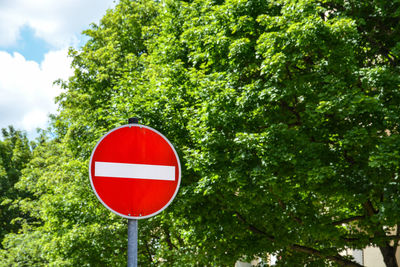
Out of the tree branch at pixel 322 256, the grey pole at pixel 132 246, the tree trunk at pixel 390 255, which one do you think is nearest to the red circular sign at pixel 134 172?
the grey pole at pixel 132 246

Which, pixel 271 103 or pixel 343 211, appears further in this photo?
pixel 343 211

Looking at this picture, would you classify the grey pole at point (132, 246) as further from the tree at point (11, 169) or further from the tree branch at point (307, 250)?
the tree at point (11, 169)

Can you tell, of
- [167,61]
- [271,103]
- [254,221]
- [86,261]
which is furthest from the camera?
[86,261]

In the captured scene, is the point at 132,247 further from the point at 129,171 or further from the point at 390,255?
the point at 390,255

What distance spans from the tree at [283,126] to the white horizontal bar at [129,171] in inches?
220

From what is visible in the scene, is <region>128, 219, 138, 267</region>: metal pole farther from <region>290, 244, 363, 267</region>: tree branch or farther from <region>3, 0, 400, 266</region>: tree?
<region>290, 244, 363, 267</region>: tree branch

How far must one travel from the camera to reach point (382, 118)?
8.59 meters

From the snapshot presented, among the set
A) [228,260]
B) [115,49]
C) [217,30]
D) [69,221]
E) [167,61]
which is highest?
[115,49]

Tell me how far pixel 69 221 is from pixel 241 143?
9.67 m

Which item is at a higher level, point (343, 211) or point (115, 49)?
point (115, 49)

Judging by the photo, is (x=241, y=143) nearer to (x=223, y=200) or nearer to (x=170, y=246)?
(x=223, y=200)

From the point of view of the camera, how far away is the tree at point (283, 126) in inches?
342

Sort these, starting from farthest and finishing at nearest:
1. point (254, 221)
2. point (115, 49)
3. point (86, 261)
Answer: point (115, 49) < point (86, 261) < point (254, 221)

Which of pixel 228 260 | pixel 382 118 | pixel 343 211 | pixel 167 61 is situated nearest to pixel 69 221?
pixel 167 61
